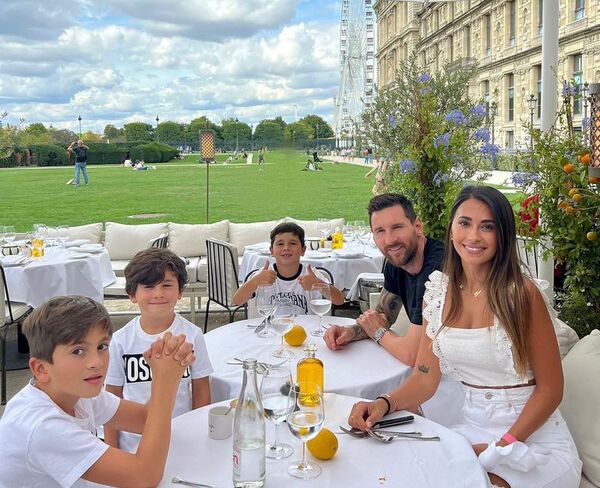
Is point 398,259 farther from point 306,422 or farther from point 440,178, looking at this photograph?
point 440,178

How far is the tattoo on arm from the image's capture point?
283 cm

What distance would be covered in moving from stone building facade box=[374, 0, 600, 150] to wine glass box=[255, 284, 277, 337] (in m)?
33.2

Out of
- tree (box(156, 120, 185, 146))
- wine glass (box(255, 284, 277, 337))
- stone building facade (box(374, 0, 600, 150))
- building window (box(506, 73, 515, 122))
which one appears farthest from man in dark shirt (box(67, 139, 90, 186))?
building window (box(506, 73, 515, 122))

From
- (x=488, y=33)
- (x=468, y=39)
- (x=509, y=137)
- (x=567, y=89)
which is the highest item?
(x=468, y=39)

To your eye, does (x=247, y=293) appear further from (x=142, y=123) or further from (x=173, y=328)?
(x=142, y=123)

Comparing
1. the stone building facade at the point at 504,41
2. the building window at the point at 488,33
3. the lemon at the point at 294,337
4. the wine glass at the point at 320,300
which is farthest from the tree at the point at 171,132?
the building window at the point at 488,33

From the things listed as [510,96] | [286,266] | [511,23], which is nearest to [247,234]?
[286,266]

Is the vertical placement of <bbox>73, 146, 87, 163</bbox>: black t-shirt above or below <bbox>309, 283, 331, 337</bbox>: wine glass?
above

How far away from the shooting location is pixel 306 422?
1.35 meters

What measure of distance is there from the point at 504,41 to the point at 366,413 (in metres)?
52.9

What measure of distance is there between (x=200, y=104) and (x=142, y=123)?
2286cm

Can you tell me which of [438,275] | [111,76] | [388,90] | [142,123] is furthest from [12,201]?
[438,275]

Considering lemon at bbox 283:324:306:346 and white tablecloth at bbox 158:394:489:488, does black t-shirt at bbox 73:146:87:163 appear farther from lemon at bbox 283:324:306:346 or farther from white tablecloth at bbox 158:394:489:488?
white tablecloth at bbox 158:394:489:488

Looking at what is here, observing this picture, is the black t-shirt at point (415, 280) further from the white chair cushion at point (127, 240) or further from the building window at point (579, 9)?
the building window at point (579, 9)
